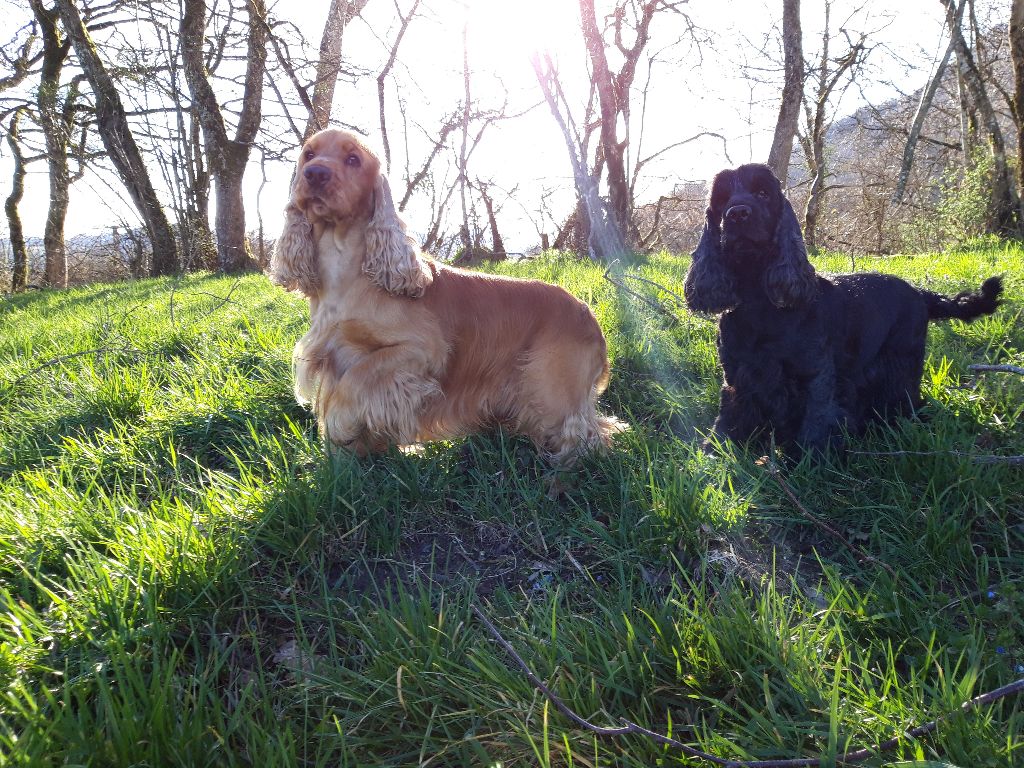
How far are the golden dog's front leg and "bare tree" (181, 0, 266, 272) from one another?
31.4 ft

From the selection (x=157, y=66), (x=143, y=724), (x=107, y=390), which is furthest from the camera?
(x=157, y=66)

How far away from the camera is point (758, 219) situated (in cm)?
277

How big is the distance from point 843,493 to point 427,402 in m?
1.83

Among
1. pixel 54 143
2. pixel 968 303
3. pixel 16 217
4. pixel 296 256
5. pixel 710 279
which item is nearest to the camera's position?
pixel 710 279

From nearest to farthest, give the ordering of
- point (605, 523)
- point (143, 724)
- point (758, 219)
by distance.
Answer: point (143, 724), point (605, 523), point (758, 219)

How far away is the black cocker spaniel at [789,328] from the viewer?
109 inches

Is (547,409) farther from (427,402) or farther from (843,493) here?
(843,493)

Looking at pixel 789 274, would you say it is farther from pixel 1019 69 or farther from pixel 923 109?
pixel 923 109

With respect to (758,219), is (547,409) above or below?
below

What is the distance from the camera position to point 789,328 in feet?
9.12

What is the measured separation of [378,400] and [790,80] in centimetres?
864

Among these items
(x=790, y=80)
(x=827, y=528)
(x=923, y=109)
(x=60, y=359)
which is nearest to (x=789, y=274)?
(x=827, y=528)

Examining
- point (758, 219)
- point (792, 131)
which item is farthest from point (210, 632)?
point (792, 131)

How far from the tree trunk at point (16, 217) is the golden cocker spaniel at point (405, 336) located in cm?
1664
